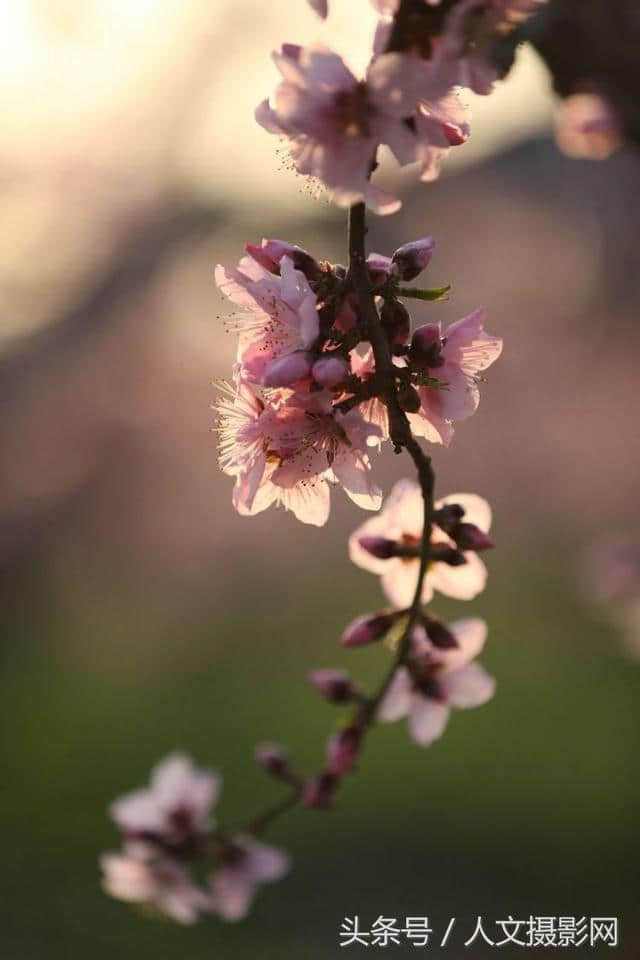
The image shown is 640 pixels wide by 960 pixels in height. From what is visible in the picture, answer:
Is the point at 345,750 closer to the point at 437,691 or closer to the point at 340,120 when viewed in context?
the point at 437,691

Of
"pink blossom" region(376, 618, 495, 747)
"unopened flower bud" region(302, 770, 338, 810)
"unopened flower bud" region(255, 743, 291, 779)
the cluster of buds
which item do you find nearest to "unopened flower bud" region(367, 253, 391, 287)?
the cluster of buds

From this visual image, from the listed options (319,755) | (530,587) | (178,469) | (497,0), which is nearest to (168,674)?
(319,755)

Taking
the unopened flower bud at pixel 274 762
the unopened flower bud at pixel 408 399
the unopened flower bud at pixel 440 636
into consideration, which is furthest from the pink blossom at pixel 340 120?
the unopened flower bud at pixel 274 762

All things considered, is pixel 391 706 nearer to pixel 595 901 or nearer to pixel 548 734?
pixel 595 901

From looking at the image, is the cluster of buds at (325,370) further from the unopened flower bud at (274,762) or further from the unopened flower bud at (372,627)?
the unopened flower bud at (274,762)

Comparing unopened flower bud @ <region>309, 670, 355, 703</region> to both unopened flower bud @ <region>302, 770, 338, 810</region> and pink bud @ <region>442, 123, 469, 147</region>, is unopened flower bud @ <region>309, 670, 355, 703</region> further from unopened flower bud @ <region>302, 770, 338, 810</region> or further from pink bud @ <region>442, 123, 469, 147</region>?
pink bud @ <region>442, 123, 469, 147</region>

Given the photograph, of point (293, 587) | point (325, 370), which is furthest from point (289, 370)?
Answer: point (293, 587)
